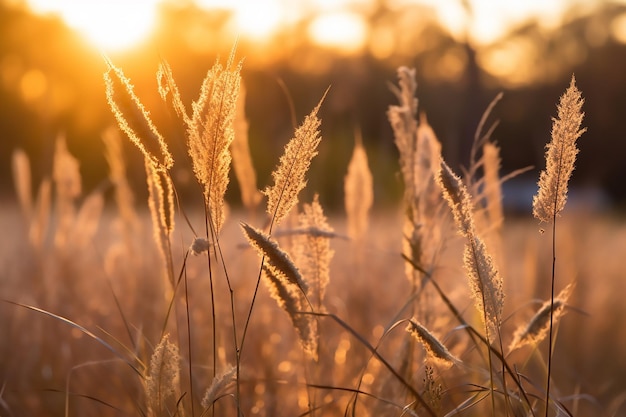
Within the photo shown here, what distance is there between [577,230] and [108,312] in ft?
8.90

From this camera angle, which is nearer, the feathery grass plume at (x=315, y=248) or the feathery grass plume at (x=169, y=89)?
the feathery grass plume at (x=169, y=89)

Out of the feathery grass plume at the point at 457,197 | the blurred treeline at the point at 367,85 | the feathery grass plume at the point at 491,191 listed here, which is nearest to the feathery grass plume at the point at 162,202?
the feathery grass plume at the point at 457,197

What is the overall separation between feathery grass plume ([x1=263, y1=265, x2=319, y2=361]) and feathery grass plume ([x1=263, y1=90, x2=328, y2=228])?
14cm

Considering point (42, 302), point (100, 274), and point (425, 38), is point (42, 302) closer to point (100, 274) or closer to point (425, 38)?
point (100, 274)

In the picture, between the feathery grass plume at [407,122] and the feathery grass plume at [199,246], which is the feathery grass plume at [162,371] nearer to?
the feathery grass plume at [199,246]

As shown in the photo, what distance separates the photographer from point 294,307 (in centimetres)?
118

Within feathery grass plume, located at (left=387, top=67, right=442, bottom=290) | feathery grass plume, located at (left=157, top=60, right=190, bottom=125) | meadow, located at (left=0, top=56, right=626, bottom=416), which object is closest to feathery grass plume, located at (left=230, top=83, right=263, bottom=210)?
meadow, located at (left=0, top=56, right=626, bottom=416)

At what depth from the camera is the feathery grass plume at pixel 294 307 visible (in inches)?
45.2

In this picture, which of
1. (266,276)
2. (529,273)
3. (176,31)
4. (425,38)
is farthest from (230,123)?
(176,31)

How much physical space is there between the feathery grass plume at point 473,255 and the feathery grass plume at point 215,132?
0.27 metres

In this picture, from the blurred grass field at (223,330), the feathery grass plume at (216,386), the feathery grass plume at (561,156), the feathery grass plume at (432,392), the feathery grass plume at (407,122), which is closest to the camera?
the feathery grass plume at (561,156)

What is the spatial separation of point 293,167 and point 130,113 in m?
0.22

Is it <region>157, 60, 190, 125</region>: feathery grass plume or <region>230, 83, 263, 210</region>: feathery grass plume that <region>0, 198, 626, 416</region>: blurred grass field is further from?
<region>157, 60, 190, 125</region>: feathery grass plume

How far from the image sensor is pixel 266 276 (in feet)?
3.72
